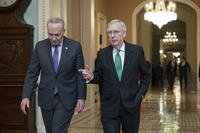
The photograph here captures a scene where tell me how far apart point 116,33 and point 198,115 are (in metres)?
7.19

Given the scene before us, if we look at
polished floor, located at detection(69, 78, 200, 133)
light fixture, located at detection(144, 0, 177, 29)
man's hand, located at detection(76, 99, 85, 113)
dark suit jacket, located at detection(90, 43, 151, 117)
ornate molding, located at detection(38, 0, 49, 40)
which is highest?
light fixture, located at detection(144, 0, 177, 29)

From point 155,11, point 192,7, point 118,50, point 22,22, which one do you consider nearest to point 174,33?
point 192,7

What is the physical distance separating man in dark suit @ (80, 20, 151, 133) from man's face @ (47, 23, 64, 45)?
0.37 meters

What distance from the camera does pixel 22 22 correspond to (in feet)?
25.8

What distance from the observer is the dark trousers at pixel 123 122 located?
15.2 ft

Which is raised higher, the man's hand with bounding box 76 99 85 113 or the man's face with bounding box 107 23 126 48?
the man's face with bounding box 107 23 126 48

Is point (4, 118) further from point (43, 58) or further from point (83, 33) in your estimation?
point (83, 33)

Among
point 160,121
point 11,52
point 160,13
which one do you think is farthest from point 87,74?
point 160,13

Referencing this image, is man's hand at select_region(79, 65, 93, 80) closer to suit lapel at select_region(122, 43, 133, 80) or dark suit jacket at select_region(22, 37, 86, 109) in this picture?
dark suit jacket at select_region(22, 37, 86, 109)

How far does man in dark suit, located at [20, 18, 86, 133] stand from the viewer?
184 inches

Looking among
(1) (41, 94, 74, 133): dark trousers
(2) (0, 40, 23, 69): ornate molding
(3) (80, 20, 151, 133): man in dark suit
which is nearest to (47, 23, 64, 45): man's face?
(3) (80, 20, 151, 133): man in dark suit

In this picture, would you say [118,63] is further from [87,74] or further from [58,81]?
[58,81]

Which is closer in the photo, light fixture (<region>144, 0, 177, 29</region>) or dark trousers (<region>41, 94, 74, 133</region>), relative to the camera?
dark trousers (<region>41, 94, 74, 133</region>)

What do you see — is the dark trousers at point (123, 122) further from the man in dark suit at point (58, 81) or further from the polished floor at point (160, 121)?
the polished floor at point (160, 121)
